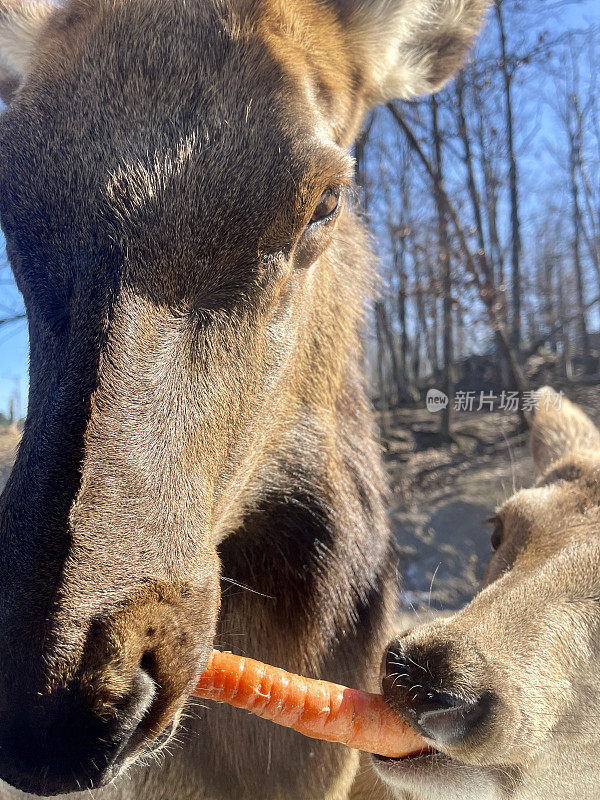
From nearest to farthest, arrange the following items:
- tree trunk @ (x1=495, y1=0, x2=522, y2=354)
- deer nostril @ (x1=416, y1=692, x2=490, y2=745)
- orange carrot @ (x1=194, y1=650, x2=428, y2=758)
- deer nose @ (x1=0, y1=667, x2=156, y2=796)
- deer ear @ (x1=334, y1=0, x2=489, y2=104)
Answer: deer nose @ (x1=0, y1=667, x2=156, y2=796) → deer nostril @ (x1=416, y1=692, x2=490, y2=745) → orange carrot @ (x1=194, y1=650, x2=428, y2=758) → deer ear @ (x1=334, y1=0, x2=489, y2=104) → tree trunk @ (x1=495, y1=0, x2=522, y2=354)

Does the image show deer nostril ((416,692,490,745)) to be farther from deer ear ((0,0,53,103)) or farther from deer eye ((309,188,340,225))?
deer ear ((0,0,53,103))

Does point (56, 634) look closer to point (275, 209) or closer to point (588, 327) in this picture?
point (275, 209)

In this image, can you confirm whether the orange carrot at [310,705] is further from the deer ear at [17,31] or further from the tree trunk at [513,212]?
the tree trunk at [513,212]

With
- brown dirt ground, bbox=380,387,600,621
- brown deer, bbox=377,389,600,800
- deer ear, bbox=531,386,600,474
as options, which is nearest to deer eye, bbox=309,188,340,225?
brown deer, bbox=377,389,600,800

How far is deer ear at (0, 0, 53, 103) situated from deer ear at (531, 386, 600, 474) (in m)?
3.48

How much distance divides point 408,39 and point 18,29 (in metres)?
1.92

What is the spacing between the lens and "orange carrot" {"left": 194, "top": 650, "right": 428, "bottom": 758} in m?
2.29

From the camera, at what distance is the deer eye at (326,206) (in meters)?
2.33

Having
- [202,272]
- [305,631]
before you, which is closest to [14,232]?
[202,272]

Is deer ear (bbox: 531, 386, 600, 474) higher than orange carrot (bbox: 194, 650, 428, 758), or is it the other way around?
deer ear (bbox: 531, 386, 600, 474)

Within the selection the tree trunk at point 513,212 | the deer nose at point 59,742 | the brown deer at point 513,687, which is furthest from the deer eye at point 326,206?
the tree trunk at point 513,212

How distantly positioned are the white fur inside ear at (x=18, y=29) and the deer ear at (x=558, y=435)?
349 centimetres

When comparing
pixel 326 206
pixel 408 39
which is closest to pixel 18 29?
pixel 326 206

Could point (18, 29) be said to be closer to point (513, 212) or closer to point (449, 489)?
point (449, 489)
